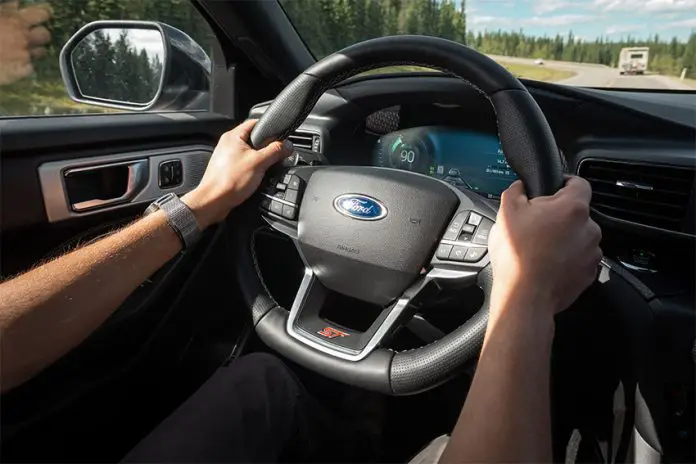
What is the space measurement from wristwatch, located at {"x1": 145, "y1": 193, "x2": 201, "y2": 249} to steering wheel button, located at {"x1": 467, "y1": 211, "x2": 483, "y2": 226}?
0.65 metres

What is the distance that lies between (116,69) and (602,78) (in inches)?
68.3

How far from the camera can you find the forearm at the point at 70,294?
3.97 feet

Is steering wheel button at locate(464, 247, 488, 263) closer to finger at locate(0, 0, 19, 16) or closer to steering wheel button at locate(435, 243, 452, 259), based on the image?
steering wheel button at locate(435, 243, 452, 259)

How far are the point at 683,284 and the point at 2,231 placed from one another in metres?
1.73

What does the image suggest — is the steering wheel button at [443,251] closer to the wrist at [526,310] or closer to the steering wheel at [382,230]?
the steering wheel at [382,230]

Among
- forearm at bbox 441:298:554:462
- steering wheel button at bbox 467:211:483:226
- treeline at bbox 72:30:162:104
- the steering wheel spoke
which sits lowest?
the steering wheel spoke

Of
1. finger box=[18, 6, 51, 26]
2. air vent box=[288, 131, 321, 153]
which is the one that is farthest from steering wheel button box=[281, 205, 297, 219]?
finger box=[18, 6, 51, 26]

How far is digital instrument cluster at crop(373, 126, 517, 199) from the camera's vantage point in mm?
1640

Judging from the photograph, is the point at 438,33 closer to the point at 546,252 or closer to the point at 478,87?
the point at 478,87

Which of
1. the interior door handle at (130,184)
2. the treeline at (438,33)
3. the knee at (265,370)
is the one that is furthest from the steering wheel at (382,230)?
the interior door handle at (130,184)

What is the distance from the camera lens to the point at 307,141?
5.93 feet

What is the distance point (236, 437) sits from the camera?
1.28 meters

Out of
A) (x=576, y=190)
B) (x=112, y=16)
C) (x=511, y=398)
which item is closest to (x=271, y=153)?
(x=576, y=190)

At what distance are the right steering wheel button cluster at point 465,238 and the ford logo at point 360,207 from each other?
166 millimetres
